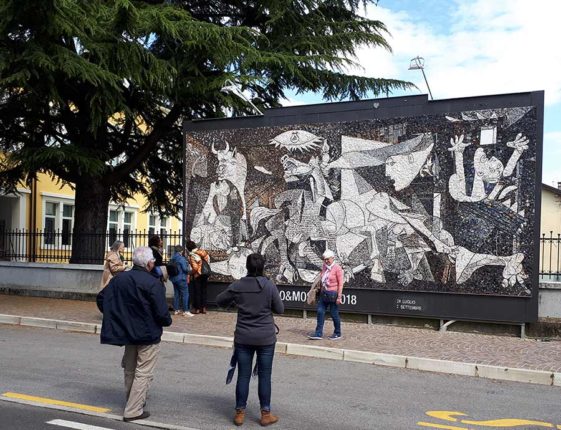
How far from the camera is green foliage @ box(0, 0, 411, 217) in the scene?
14.5 metres

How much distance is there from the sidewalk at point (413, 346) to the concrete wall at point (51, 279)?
2.72 meters

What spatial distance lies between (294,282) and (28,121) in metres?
9.75

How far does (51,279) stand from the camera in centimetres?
1841

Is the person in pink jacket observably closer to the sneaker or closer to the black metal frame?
the black metal frame

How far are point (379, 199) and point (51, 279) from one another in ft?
34.0

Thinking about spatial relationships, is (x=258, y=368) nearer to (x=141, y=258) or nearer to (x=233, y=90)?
(x=141, y=258)

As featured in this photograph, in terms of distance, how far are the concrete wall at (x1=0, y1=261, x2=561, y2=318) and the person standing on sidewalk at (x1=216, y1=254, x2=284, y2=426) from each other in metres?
10.4

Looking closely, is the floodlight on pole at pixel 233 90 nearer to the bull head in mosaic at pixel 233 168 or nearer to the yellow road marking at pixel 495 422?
the bull head in mosaic at pixel 233 168

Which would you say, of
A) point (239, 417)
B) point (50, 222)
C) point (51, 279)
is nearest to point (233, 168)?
point (51, 279)

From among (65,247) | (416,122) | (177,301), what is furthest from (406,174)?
(65,247)

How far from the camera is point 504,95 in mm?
12398

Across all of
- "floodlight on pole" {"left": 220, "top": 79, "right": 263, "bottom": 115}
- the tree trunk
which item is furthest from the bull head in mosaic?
the tree trunk

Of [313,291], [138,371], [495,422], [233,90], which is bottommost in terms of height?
[495,422]

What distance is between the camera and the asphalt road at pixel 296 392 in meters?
6.59
